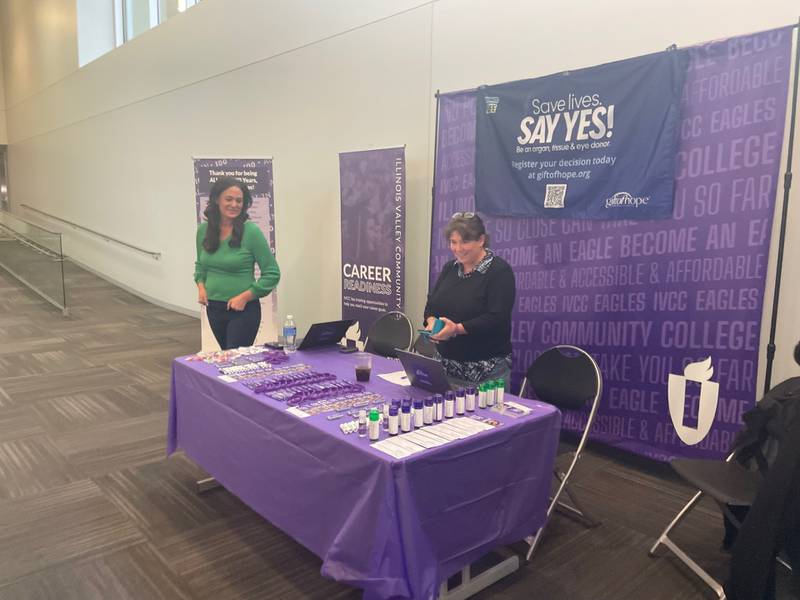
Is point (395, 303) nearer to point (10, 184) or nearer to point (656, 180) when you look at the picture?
point (656, 180)

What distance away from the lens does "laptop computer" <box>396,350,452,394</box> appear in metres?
2.18

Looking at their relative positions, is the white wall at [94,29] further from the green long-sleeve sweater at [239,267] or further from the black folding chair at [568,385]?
the black folding chair at [568,385]

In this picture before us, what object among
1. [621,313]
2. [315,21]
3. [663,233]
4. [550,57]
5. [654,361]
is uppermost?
[315,21]

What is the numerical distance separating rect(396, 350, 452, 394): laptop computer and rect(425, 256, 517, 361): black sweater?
1.24 ft

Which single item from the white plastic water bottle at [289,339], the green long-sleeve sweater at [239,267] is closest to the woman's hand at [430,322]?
the white plastic water bottle at [289,339]

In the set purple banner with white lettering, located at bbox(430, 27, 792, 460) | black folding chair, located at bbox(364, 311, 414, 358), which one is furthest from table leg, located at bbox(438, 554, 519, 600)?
black folding chair, located at bbox(364, 311, 414, 358)

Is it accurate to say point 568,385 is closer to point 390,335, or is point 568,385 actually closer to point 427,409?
point 427,409

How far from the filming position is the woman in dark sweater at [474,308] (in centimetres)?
258

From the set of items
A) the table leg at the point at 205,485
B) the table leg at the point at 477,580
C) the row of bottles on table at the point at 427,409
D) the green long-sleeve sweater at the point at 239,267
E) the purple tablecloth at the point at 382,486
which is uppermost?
the green long-sleeve sweater at the point at 239,267

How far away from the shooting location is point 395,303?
4379mm

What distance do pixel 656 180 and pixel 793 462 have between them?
1.63 meters

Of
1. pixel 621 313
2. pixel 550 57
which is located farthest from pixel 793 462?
pixel 550 57

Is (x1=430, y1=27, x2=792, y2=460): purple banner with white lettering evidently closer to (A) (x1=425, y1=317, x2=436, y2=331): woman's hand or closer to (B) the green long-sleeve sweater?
(A) (x1=425, y1=317, x2=436, y2=331): woman's hand

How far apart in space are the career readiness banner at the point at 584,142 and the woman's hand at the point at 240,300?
60.0 inches
